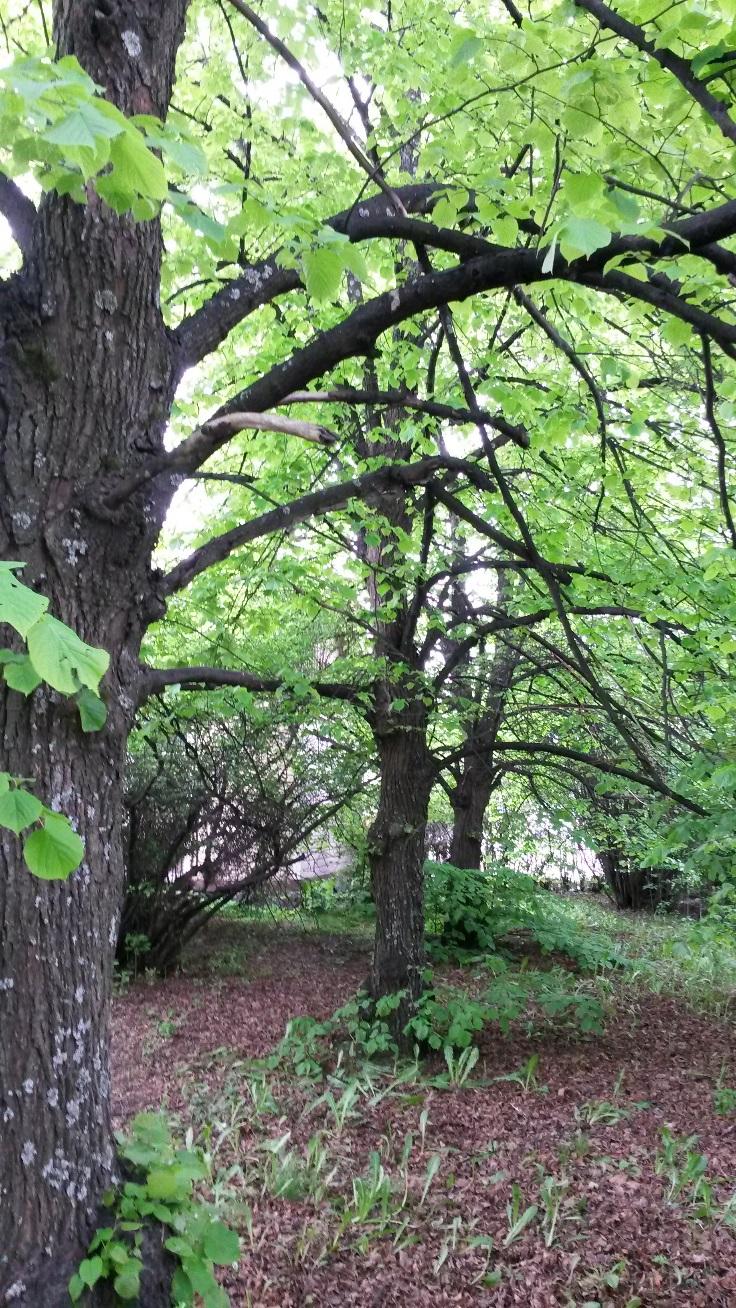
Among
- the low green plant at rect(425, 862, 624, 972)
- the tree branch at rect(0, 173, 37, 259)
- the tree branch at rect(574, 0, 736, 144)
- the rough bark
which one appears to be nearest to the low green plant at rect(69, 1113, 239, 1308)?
the tree branch at rect(0, 173, 37, 259)

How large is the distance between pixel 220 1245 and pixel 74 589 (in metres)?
1.91

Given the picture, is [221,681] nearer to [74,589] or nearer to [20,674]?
[74,589]

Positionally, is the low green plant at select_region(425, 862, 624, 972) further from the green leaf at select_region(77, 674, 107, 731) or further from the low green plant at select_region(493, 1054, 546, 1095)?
the green leaf at select_region(77, 674, 107, 731)

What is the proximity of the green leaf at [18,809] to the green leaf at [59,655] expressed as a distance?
0.34 metres

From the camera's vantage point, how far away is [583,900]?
15.6 m

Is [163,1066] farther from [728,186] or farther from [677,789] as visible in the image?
[728,186]

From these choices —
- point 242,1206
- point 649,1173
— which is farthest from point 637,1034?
point 242,1206

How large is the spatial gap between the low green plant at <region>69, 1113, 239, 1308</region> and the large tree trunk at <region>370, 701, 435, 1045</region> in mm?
3661

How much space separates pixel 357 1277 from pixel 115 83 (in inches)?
173

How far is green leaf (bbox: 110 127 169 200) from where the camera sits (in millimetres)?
1516

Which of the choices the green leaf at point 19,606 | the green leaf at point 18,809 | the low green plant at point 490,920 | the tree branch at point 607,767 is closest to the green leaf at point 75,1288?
the green leaf at point 18,809

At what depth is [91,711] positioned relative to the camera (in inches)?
86.0

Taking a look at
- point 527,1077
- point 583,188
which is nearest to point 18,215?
point 583,188

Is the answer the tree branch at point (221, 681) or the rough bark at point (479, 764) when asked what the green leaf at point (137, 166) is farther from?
the rough bark at point (479, 764)
